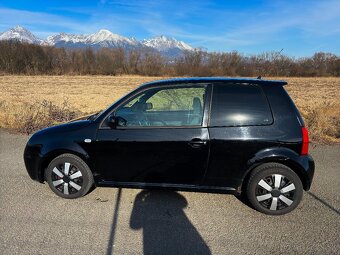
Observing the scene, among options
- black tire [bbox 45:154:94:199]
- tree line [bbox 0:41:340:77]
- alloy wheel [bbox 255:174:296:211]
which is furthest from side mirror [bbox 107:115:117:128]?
tree line [bbox 0:41:340:77]

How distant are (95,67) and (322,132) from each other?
53.3 metres

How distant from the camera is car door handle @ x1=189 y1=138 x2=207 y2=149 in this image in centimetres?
368

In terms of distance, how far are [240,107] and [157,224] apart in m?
1.73

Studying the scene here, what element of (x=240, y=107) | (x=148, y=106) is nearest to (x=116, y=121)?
(x=148, y=106)

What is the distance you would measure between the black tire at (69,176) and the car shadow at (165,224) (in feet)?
2.46

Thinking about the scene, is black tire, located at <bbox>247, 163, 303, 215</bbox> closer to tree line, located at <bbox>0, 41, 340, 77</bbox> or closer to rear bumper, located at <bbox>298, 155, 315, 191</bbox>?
rear bumper, located at <bbox>298, 155, 315, 191</bbox>

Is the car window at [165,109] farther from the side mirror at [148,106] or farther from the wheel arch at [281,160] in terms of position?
the wheel arch at [281,160]

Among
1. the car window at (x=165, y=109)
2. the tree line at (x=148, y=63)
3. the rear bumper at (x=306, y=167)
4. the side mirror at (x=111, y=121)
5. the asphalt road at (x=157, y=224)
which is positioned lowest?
the asphalt road at (x=157, y=224)

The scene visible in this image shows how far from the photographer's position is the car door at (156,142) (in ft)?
12.3

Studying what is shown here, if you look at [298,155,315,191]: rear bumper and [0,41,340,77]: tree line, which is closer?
[298,155,315,191]: rear bumper

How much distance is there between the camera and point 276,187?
3.72m

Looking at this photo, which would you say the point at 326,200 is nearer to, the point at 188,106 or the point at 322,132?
the point at 188,106

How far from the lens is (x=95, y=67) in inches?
2222

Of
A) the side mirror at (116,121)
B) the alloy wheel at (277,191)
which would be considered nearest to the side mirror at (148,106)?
the side mirror at (116,121)
